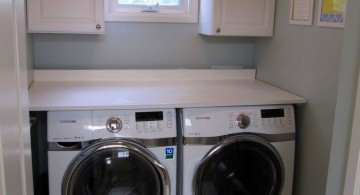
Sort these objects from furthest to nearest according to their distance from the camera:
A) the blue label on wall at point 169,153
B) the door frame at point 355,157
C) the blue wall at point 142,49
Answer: the blue wall at point 142,49 → the blue label on wall at point 169,153 → the door frame at point 355,157

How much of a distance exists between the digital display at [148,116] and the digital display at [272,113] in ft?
2.03

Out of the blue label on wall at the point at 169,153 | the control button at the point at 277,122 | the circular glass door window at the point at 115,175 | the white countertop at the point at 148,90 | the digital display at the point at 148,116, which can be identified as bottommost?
the circular glass door window at the point at 115,175

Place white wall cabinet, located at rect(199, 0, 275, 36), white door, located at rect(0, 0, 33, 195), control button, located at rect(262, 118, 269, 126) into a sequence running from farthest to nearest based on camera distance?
white wall cabinet, located at rect(199, 0, 275, 36) → control button, located at rect(262, 118, 269, 126) → white door, located at rect(0, 0, 33, 195)

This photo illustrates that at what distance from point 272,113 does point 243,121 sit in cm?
21

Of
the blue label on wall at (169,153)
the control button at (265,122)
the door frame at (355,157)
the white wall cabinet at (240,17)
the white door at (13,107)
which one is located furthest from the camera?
the white wall cabinet at (240,17)

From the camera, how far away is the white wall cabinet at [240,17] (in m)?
2.59

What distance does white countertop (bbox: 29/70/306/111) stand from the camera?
2125mm

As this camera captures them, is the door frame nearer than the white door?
No

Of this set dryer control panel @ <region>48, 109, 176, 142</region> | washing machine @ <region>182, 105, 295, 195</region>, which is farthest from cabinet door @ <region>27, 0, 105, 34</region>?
washing machine @ <region>182, 105, 295, 195</region>

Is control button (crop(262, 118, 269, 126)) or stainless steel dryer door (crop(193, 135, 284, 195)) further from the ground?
control button (crop(262, 118, 269, 126))

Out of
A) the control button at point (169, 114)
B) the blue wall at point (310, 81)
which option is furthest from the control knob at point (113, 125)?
the blue wall at point (310, 81)

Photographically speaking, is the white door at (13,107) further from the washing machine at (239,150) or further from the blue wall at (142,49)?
the blue wall at (142,49)

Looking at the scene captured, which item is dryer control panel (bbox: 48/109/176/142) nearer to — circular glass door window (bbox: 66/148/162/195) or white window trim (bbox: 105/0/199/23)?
circular glass door window (bbox: 66/148/162/195)

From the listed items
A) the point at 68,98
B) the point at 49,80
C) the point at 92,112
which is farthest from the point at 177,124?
the point at 49,80
